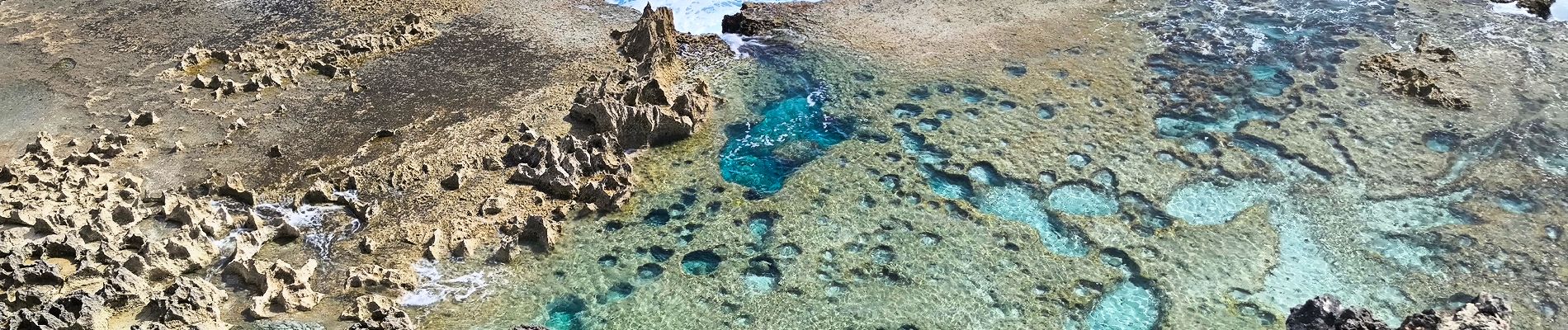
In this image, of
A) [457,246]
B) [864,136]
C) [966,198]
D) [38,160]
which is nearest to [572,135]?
[457,246]

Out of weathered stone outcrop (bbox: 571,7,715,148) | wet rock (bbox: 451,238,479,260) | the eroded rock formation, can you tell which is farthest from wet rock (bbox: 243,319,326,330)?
weathered stone outcrop (bbox: 571,7,715,148)

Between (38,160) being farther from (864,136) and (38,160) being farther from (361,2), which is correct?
(864,136)

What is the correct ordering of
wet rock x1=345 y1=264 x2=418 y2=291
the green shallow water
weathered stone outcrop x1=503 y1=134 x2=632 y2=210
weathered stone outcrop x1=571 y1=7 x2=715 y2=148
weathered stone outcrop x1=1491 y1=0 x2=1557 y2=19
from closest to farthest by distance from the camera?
the green shallow water, wet rock x1=345 y1=264 x2=418 y2=291, weathered stone outcrop x1=503 y1=134 x2=632 y2=210, weathered stone outcrop x1=571 y1=7 x2=715 y2=148, weathered stone outcrop x1=1491 y1=0 x2=1557 y2=19

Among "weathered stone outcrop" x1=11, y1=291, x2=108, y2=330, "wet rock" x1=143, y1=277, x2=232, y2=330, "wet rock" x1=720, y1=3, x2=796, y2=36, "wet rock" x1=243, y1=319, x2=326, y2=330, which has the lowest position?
"wet rock" x1=720, y1=3, x2=796, y2=36

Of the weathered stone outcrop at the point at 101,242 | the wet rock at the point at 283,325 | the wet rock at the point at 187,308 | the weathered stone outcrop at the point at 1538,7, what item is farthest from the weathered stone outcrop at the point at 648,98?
the weathered stone outcrop at the point at 1538,7

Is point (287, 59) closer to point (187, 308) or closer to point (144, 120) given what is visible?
point (144, 120)

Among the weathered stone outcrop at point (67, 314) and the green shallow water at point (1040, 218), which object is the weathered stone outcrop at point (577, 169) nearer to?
the green shallow water at point (1040, 218)

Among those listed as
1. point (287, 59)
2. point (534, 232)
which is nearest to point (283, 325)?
point (534, 232)

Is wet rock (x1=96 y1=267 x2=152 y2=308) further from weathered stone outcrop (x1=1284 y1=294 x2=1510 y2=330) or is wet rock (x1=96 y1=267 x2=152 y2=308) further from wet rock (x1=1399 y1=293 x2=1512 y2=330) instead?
wet rock (x1=1399 y1=293 x2=1512 y2=330)
